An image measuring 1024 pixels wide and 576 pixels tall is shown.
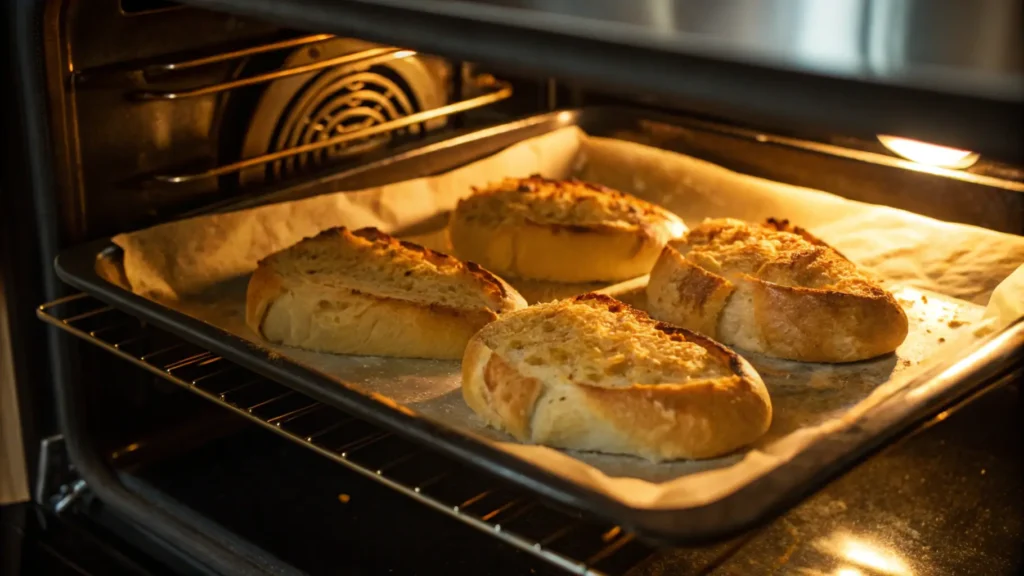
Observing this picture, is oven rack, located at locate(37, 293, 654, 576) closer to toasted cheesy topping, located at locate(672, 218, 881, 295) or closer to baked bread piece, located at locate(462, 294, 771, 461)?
baked bread piece, located at locate(462, 294, 771, 461)

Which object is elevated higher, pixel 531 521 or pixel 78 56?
pixel 78 56

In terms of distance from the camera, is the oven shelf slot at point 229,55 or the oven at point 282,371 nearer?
the oven at point 282,371

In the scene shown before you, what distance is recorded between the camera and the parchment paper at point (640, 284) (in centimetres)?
117

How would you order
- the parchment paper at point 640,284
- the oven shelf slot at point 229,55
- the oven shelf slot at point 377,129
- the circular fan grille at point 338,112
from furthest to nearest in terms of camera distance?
the circular fan grille at point 338,112, the oven shelf slot at point 377,129, the oven shelf slot at point 229,55, the parchment paper at point 640,284

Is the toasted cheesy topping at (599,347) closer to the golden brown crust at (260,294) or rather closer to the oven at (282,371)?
the oven at (282,371)

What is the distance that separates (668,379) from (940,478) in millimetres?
599

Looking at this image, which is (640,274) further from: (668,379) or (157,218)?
(157,218)

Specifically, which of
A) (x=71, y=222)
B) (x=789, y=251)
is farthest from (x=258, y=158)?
(x=789, y=251)

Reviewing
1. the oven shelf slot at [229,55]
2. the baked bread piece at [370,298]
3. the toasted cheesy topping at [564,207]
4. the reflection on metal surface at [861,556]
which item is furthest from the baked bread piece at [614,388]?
the oven shelf slot at [229,55]

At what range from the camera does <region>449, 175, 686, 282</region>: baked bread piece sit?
1708 mm

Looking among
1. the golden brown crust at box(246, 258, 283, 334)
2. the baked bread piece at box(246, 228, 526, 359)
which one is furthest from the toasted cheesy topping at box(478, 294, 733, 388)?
the golden brown crust at box(246, 258, 283, 334)

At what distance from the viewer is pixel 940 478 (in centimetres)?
160

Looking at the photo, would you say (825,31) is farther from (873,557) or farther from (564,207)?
(564,207)

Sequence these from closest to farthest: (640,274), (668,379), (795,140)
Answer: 1. (668,379)
2. (640,274)
3. (795,140)
